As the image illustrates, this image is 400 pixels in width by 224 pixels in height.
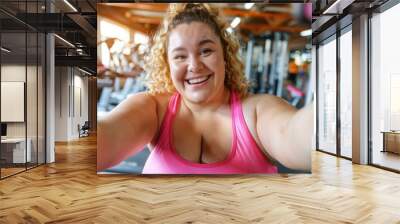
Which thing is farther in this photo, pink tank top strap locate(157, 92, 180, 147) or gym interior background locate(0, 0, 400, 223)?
pink tank top strap locate(157, 92, 180, 147)

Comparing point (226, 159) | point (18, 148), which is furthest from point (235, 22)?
point (18, 148)

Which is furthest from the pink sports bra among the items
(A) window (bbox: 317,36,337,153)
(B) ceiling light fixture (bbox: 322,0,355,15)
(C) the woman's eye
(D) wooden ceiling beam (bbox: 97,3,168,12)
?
(A) window (bbox: 317,36,337,153)

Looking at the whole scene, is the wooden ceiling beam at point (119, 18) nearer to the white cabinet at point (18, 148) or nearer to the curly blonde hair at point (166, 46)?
the curly blonde hair at point (166, 46)

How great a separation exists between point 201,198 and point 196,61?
78.2 inches

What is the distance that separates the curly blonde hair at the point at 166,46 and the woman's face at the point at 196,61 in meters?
0.08

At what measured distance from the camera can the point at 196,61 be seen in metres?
5.53

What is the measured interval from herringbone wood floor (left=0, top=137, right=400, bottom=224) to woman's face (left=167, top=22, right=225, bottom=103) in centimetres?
133

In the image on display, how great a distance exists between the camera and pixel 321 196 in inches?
183

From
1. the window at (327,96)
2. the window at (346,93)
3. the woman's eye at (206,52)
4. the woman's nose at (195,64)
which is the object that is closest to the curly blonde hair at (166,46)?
the woman's eye at (206,52)

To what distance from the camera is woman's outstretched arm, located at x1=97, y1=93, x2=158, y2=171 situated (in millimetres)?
5629

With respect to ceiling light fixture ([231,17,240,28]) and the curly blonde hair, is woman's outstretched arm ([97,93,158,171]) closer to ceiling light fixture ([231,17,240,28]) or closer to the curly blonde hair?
the curly blonde hair

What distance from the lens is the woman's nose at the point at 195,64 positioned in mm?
5523

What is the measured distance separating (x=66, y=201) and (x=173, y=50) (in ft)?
8.26

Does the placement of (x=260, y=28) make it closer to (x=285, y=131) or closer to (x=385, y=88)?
(x=285, y=131)
